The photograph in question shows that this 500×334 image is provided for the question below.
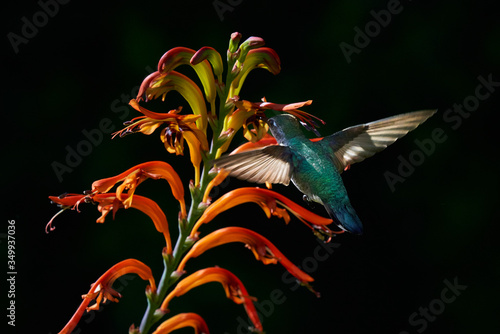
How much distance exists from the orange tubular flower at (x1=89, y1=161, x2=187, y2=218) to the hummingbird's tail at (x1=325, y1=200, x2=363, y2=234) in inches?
21.5

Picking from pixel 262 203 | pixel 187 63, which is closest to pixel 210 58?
pixel 187 63

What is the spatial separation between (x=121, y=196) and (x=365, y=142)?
0.92 meters

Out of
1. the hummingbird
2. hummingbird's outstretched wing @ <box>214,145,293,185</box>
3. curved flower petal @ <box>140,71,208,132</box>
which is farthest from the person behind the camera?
the hummingbird

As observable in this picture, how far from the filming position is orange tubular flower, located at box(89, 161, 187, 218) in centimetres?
146

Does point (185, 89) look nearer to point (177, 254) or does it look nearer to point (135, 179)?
point (135, 179)

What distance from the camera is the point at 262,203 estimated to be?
5.34 feet

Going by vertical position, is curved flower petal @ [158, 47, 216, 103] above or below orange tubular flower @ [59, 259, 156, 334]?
above

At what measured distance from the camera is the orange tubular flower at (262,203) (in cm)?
157

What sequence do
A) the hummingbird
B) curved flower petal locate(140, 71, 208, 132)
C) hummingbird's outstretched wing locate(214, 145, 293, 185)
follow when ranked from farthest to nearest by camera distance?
the hummingbird, curved flower petal locate(140, 71, 208, 132), hummingbird's outstretched wing locate(214, 145, 293, 185)

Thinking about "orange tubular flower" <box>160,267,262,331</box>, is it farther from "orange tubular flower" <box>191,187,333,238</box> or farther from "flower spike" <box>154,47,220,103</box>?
"flower spike" <box>154,47,220,103</box>

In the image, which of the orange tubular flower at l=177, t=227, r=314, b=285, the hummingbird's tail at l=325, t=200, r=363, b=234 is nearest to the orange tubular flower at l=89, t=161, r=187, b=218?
the orange tubular flower at l=177, t=227, r=314, b=285

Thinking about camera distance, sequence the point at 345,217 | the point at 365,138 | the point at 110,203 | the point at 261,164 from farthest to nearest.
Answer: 1. the point at 365,138
2. the point at 345,217
3. the point at 261,164
4. the point at 110,203

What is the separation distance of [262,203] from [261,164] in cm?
13

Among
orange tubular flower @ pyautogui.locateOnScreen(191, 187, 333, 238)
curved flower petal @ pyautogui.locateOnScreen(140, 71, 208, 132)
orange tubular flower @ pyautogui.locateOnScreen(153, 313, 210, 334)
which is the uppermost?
curved flower petal @ pyautogui.locateOnScreen(140, 71, 208, 132)
